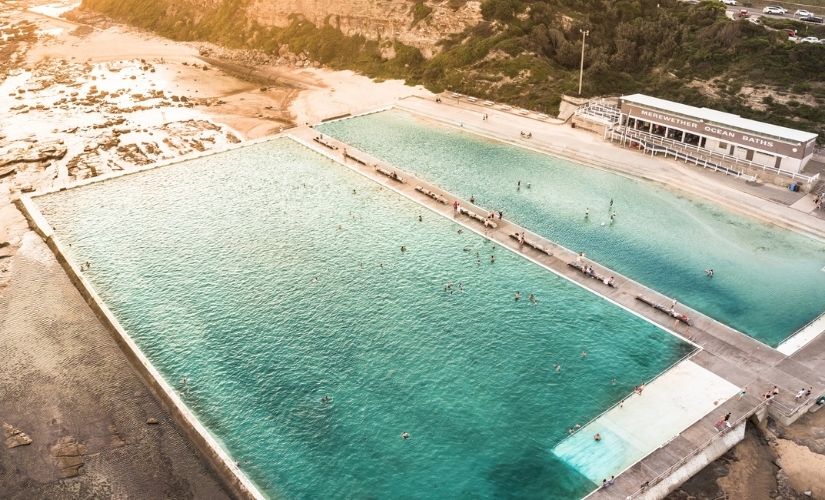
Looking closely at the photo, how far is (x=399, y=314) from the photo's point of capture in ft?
146

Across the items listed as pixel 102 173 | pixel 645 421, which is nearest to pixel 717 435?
pixel 645 421

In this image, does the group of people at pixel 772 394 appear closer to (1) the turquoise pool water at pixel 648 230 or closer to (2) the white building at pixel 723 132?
(1) the turquoise pool water at pixel 648 230

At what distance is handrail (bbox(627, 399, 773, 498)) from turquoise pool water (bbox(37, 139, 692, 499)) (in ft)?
8.77

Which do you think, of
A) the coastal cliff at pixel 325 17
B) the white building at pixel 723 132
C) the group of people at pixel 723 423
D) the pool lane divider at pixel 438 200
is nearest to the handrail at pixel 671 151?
the white building at pixel 723 132

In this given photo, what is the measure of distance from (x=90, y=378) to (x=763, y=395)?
1702 inches

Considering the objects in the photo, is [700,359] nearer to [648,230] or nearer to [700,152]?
[648,230]

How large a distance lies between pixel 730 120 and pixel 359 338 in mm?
47363

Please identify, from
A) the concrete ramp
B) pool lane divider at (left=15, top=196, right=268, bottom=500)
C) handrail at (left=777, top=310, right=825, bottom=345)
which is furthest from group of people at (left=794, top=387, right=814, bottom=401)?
pool lane divider at (left=15, top=196, right=268, bottom=500)

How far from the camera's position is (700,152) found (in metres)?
64.4

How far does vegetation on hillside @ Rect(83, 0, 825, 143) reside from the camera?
7269 centimetres

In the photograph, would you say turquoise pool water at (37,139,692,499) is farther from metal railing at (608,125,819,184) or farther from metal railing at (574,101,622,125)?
metal railing at (574,101,622,125)

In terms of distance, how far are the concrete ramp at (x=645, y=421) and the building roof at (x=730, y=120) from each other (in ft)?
109

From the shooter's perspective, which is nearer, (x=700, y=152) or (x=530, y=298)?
(x=530, y=298)

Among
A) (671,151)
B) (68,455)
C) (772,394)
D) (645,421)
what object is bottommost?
(68,455)
